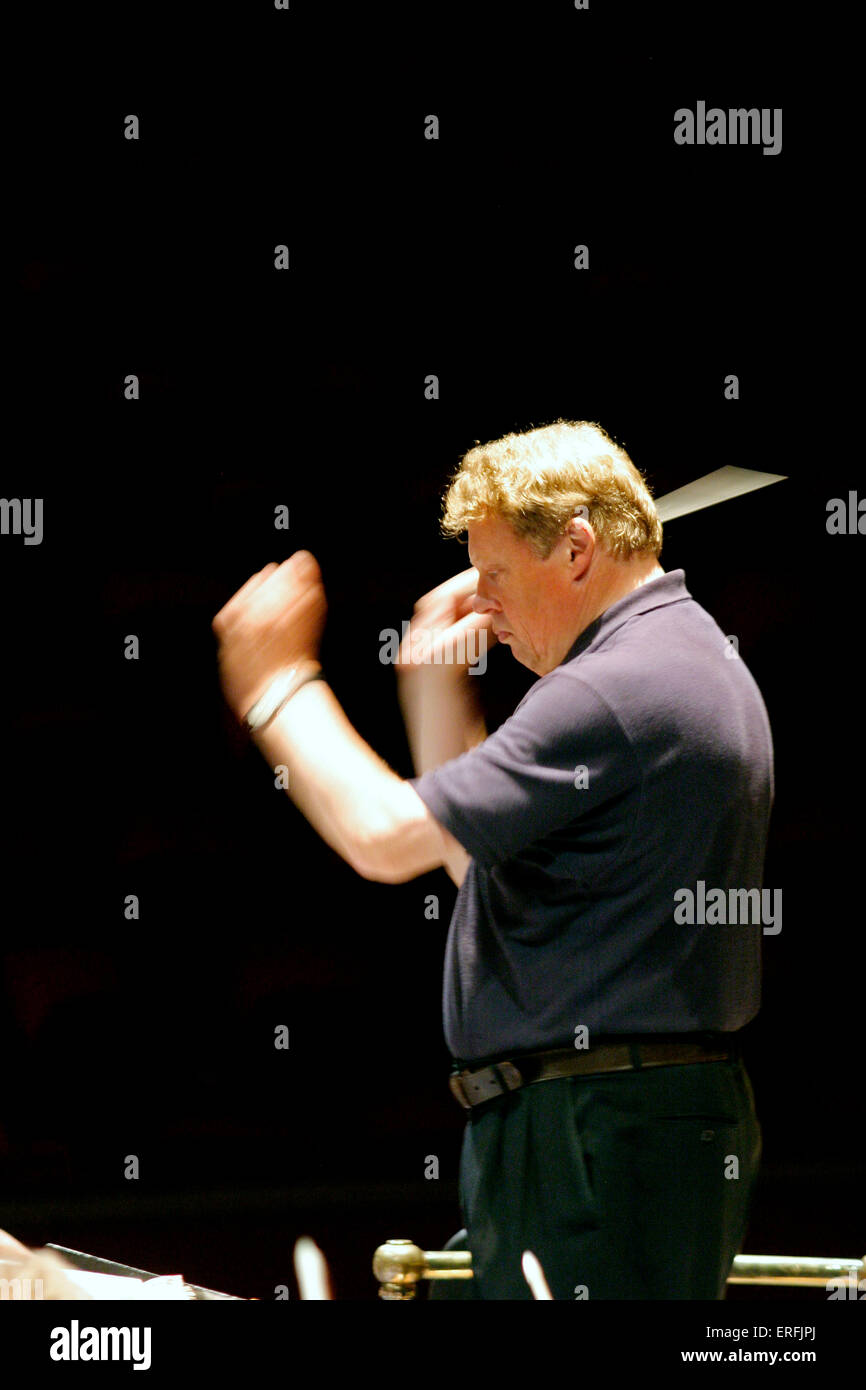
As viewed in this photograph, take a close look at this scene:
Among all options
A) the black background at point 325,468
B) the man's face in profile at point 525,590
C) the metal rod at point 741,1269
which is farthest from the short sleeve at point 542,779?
Answer: the black background at point 325,468

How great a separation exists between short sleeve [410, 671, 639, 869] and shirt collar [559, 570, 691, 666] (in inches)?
3.6

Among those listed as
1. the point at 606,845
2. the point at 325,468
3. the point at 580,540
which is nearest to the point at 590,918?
the point at 606,845

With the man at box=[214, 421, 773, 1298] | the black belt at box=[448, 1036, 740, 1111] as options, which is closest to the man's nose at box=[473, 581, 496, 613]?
the man at box=[214, 421, 773, 1298]

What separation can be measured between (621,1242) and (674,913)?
0.20 meters

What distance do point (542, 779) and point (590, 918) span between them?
0.10 meters

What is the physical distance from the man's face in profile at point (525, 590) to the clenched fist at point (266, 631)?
13 cm

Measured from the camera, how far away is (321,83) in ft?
6.60

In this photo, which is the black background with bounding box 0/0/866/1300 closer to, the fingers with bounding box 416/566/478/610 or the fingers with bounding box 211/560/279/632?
the fingers with bounding box 416/566/478/610

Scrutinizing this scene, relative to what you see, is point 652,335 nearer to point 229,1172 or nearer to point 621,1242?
point 229,1172

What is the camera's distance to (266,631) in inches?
37.4

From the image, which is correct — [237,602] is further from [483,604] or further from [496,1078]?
[496,1078]

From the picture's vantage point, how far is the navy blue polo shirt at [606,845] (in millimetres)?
871

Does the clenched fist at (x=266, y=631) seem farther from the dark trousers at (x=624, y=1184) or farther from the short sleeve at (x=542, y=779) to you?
the dark trousers at (x=624, y=1184)

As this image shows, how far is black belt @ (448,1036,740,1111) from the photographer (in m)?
0.87
